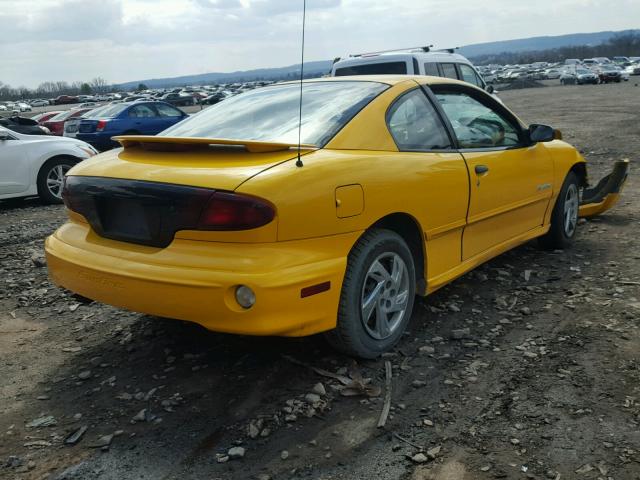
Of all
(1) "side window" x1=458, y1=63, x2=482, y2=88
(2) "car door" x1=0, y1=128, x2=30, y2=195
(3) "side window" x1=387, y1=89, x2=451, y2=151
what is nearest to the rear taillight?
(3) "side window" x1=387, y1=89, x2=451, y2=151

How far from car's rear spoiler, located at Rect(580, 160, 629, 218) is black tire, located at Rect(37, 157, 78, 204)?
7010mm

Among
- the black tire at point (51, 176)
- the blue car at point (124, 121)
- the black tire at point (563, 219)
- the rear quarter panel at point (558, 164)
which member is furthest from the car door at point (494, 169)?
the blue car at point (124, 121)

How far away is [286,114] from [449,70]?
7622 mm

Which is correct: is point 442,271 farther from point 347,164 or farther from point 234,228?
point 234,228

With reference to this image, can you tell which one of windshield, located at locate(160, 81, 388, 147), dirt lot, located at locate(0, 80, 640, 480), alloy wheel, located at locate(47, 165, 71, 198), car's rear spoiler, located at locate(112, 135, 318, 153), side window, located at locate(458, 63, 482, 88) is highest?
side window, located at locate(458, 63, 482, 88)

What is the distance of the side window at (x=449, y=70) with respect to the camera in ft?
34.2

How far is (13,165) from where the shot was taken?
8.62 metres

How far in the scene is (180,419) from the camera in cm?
291

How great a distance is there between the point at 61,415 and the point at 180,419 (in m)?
0.61

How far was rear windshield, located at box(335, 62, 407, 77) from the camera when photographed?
9.70 metres

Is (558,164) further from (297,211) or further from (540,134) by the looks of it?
(297,211)

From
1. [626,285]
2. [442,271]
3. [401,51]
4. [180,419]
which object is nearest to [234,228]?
[180,419]

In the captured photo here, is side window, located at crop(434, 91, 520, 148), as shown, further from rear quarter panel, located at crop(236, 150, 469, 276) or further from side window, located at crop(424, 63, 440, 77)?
side window, located at crop(424, 63, 440, 77)

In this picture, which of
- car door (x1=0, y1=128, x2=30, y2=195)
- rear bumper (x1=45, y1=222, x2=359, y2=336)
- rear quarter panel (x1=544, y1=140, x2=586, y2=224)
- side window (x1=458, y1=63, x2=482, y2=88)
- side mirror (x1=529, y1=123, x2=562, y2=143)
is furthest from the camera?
side window (x1=458, y1=63, x2=482, y2=88)
